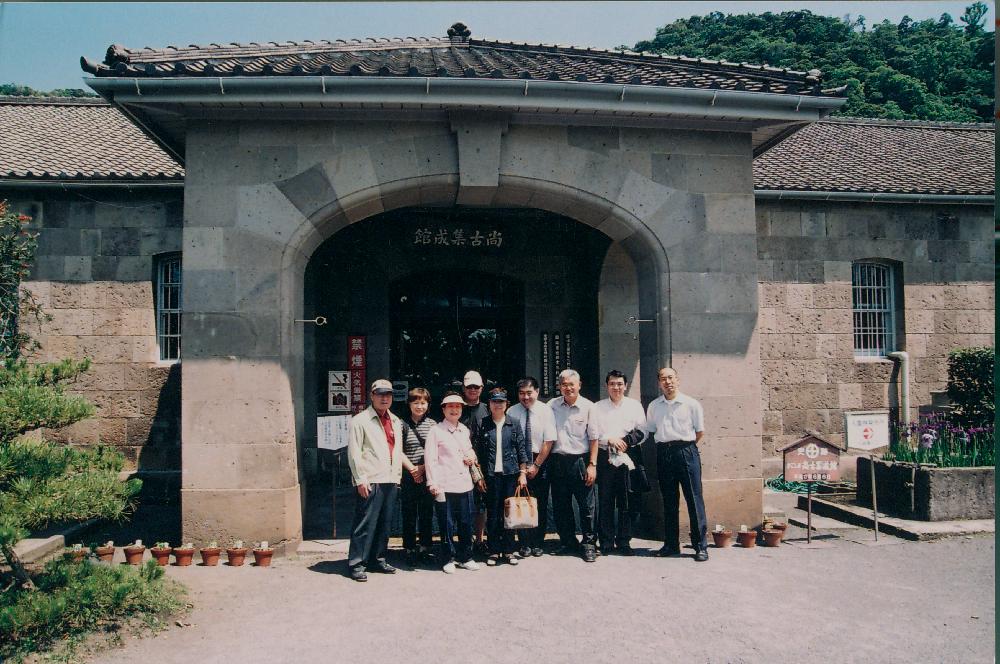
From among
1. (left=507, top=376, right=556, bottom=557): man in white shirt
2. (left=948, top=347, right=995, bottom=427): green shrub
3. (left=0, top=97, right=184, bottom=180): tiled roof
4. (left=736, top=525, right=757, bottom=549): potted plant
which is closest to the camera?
(left=507, top=376, right=556, bottom=557): man in white shirt

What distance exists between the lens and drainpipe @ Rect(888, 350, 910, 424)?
11.6 metres

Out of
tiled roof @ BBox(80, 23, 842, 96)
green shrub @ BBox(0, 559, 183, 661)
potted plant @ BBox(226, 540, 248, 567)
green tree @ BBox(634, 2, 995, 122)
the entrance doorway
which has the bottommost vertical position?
potted plant @ BBox(226, 540, 248, 567)

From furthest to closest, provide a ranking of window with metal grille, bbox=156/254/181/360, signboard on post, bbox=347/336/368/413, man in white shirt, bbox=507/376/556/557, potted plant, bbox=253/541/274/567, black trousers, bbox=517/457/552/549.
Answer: signboard on post, bbox=347/336/368/413, window with metal grille, bbox=156/254/181/360, black trousers, bbox=517/457/552/549, man in white shirt, bbox=507/376/556/557, potted plant, bbox=253/541/274/567

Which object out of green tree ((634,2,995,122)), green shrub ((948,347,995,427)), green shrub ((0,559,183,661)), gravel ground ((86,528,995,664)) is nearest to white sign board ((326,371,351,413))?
gravel ground ((86,528,995,664))

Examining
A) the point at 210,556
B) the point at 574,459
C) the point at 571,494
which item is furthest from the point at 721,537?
the point at 210,556

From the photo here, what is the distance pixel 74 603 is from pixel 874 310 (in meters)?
12.0

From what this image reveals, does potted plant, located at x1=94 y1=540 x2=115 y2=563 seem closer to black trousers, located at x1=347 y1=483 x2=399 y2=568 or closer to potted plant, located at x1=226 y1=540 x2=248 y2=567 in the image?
potted plant, located at x1=226 y1=540 x2=248 y2=567

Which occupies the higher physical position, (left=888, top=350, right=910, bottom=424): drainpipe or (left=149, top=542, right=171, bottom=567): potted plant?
(left=888, top=350, right=910, bottom=424): drainpipe

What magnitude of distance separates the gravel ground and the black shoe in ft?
0.25

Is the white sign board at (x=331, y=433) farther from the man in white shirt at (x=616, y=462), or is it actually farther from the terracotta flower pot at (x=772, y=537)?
the terracotta flower pot at (x=772, y=537)

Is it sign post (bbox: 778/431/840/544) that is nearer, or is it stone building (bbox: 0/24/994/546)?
stone building (bbox: 0/24/994/546)

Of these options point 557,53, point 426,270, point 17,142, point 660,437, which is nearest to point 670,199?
point 660,437

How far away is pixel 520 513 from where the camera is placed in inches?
243

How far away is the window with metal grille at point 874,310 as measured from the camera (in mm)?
11828
